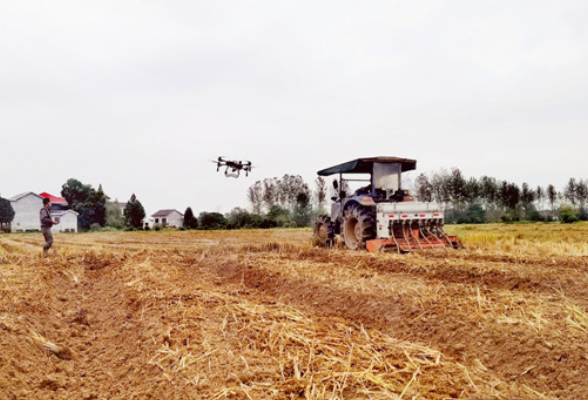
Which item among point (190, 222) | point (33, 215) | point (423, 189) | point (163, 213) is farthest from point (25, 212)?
point (423, 189)

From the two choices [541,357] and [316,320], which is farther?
[316,320]

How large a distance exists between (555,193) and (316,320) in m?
64.8

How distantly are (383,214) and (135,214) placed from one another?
36.9 m

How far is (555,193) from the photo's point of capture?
59.7 meters

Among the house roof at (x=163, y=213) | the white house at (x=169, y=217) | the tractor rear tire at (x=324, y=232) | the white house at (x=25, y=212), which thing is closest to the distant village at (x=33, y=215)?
the white house at (x=25, y=212)

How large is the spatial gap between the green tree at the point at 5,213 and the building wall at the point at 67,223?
447 cm

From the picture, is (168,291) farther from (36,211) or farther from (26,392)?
(36,211)

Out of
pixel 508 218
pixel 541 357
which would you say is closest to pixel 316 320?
pixel 541 357

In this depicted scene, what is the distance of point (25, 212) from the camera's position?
169 feet

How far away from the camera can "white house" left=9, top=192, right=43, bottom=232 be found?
50000mm

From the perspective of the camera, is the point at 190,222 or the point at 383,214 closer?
the point at 383,214

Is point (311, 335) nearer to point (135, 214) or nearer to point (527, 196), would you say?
point (135, 214)

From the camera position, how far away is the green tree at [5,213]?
46250 mm

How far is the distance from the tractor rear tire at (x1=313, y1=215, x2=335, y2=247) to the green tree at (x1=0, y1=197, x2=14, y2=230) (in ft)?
145
